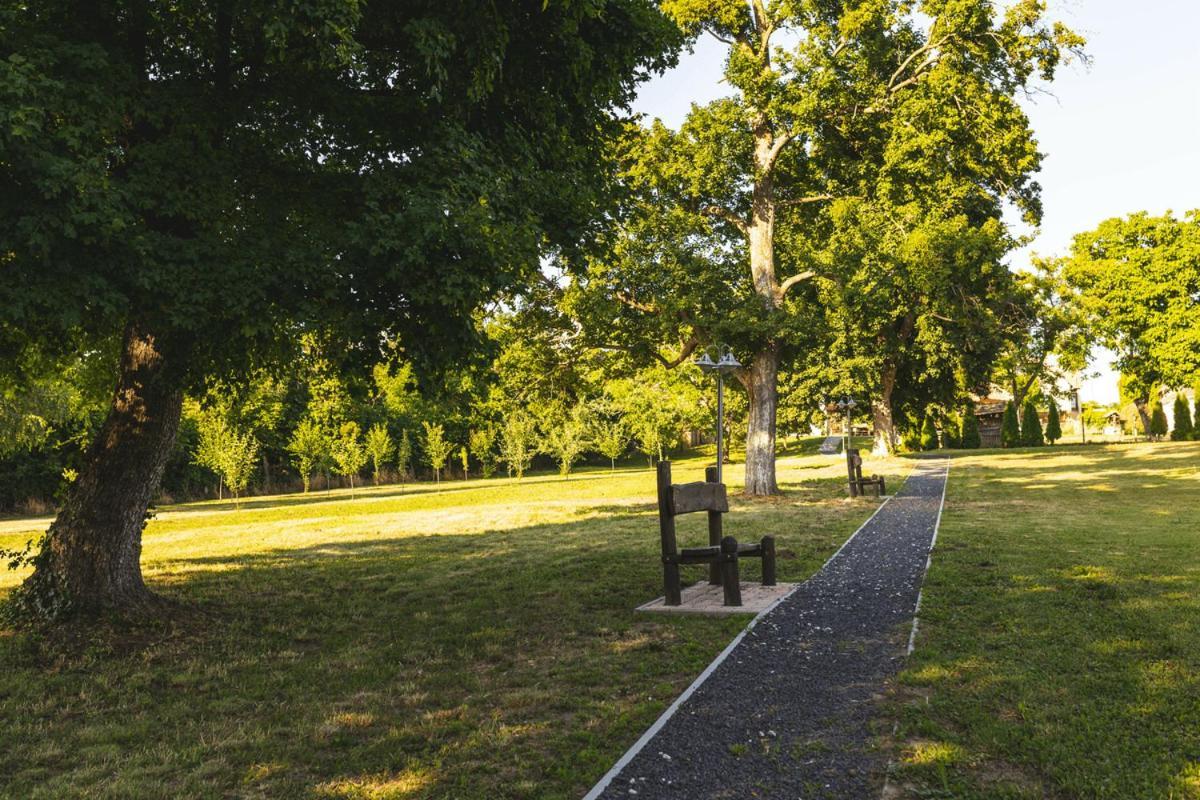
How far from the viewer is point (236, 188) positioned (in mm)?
6957

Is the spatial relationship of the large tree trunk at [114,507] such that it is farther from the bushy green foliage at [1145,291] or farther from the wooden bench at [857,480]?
the bushy green foliage at [1145,291]

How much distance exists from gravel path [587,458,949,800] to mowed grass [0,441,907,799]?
0.91 feet

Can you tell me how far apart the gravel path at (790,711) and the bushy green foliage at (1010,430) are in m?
53.9

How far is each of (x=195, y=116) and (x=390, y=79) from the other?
206cm

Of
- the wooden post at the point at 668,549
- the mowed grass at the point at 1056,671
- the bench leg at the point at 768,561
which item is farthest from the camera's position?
the bench leg at the point at 768,561

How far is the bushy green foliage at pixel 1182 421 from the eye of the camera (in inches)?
2073

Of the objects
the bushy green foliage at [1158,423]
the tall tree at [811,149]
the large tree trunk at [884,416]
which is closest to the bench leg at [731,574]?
the tall tree at [811,149]

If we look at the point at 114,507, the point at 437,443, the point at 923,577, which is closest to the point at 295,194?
the point at 114,507

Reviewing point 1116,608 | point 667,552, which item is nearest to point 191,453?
point 667,552

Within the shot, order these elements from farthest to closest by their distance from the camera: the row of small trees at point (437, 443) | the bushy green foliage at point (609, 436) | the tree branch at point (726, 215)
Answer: the bushy green foliage at point (609, 436)
the row of small trees at point (437, 443)
the tree branch at point (726, 215)

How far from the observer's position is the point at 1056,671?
5.32 metres

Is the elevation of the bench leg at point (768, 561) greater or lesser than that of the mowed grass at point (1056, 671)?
greater

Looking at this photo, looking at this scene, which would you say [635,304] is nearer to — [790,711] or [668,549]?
[668,549]

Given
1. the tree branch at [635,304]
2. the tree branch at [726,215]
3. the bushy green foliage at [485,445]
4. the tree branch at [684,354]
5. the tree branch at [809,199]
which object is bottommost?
the bushy green foliage at [485,445]
